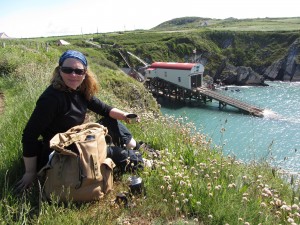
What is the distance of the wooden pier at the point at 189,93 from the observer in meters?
41.7

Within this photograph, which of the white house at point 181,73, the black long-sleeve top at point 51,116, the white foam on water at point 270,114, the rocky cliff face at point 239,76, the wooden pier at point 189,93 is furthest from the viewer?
the rocky cliff face at point 239,76

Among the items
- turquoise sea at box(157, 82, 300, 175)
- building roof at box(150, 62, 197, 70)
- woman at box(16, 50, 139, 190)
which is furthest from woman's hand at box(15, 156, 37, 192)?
building roof at box(150, 62, 197, 70)

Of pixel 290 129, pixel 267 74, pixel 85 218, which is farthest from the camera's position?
pixel 267 74

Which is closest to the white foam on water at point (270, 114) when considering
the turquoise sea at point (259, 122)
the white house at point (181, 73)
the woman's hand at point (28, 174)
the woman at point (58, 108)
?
the turquoise sea at point (259, 122)

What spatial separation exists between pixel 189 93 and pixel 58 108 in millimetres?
44134

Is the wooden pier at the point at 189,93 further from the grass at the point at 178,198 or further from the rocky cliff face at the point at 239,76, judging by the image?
the grass at the point at 178,198

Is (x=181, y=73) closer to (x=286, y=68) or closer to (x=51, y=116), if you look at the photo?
(x=286, y=68)

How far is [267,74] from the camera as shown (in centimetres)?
6938

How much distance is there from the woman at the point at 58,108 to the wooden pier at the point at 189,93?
122ft

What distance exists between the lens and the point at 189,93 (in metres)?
47.0

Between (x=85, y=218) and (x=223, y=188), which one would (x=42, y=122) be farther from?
(x=223, y=188)

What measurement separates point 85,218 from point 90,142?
80cm

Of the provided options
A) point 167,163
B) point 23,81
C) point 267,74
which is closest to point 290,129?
point 23,81

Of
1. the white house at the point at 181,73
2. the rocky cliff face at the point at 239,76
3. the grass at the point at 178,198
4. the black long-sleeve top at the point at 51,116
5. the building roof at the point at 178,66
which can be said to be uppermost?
the black long-sleeve top at the point at 51,116
